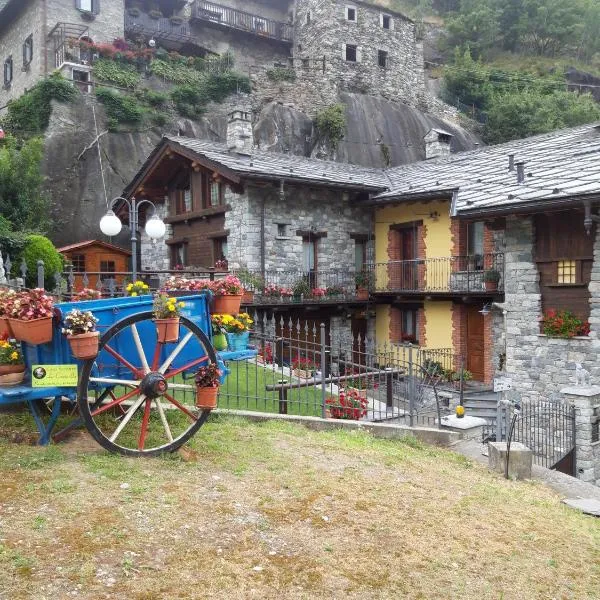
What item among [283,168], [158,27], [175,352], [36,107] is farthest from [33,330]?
[158,27]

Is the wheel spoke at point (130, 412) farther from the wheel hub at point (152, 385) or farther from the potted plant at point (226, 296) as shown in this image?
the potted plant at point (226, 296)

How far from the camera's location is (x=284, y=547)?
14.3 ft

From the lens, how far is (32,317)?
5332mm

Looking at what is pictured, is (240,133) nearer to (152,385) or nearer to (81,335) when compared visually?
(152,385)

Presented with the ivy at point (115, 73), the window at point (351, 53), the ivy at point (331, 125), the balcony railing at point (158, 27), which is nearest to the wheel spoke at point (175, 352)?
the ivy at point (331, 125)

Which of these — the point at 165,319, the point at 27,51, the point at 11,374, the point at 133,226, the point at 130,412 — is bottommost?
the point at 130,412

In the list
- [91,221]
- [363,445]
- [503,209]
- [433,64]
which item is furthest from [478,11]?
[363,445]

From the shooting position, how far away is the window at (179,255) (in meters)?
21.0

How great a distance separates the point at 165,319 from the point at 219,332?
1519 millimetres

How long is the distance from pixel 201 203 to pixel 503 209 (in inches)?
402

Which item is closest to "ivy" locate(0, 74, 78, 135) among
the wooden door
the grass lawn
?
the wooden door

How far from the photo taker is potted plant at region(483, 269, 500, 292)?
648 inches

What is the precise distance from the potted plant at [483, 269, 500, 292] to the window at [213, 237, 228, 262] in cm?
791

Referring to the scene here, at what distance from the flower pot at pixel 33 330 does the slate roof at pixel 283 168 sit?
38.0 feet
